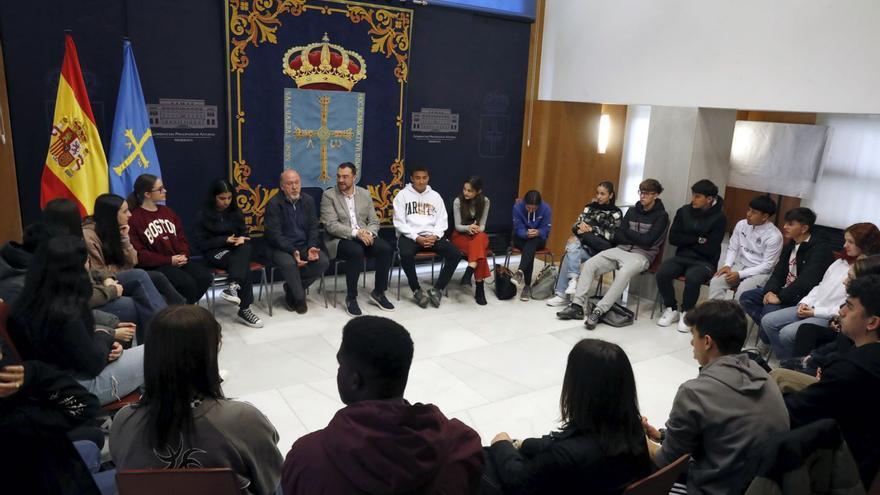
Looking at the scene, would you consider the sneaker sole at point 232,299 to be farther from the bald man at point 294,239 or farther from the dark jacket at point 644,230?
the dark jacket at point 644,230

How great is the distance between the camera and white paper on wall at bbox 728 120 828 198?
661cm

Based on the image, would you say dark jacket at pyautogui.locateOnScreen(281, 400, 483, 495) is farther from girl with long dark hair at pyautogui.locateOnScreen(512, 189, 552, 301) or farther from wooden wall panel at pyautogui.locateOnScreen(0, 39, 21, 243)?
girl with long dark hair at pyautogui.locateOnScreen(512, 189, 552, 301)

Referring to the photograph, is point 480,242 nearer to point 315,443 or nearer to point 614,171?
point 614,171

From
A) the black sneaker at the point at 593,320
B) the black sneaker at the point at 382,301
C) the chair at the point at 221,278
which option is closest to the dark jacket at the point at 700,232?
the black sneaker at the point at 593,320

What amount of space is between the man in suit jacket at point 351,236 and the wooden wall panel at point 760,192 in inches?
186

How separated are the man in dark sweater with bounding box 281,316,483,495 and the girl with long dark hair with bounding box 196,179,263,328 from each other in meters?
3.50

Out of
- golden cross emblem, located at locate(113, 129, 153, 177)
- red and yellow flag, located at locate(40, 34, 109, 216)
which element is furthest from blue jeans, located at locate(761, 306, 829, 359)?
red and yellow flag, located at locate(40, 34, 109, 216)

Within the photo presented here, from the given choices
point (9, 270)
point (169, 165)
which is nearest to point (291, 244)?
point (169, 165)

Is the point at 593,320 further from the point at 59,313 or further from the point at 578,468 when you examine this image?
the point at 59,313

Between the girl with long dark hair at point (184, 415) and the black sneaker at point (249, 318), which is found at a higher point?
the girl with long dark hair at point (184, 415)

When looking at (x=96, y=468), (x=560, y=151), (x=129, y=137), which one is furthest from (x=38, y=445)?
(x=560, y=151)

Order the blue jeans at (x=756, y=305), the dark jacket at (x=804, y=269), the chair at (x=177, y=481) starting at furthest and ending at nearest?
the blue jeans at (x=756, y=305) < the dark jacket at (x=804, y=269) < the chair at (x=177, y=481)

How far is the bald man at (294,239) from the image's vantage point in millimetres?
5316

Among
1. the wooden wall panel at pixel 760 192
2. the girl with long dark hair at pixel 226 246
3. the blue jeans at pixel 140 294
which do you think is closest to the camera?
the blue jeans at pixel 140 294
